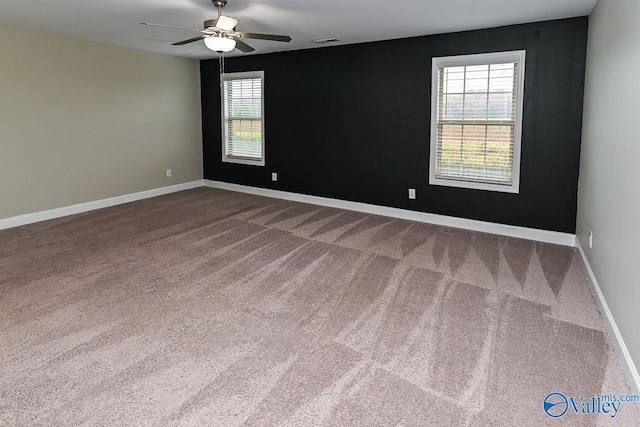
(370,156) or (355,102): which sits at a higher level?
(355,102)

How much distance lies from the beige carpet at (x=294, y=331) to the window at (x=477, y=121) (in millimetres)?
792

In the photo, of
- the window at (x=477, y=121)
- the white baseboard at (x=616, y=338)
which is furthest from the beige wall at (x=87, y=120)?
the white baseboard at (x=616, y=338)

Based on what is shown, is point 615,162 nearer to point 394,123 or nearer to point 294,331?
point 294,331

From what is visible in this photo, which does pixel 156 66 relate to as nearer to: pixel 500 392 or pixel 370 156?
pixel 370 156

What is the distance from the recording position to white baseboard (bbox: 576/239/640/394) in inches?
81.7

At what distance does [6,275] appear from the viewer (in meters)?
3.60

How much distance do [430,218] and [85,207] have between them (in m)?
A: 4.61

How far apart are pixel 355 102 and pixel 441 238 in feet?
7.27

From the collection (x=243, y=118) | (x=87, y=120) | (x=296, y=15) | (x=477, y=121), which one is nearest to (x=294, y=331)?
(x=296, y=15)

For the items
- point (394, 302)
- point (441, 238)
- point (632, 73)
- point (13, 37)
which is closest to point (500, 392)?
point (394, 302)

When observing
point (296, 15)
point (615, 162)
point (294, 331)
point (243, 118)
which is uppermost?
point (296, 15)

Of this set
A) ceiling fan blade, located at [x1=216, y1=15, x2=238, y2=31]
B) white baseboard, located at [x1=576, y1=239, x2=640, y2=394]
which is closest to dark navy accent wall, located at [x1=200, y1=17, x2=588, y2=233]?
white baseboard, located at [x1=576, y1=239, x2=640, y2=394]

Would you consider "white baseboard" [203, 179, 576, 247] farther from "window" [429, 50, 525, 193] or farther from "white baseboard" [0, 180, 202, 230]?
"white baseboard" [0, 180, 202, 230]

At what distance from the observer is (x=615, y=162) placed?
2.76 m
